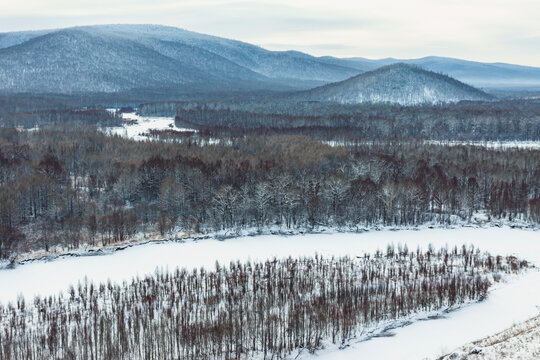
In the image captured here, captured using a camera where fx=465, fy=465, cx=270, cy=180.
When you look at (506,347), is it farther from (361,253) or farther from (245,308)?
(361,253)

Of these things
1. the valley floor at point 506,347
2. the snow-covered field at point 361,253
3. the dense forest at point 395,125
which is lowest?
the snow-covered field at point 361,253

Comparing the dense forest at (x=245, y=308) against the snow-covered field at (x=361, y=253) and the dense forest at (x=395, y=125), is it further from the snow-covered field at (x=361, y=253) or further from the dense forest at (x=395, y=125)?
the dense forest at (x=395, y=125)

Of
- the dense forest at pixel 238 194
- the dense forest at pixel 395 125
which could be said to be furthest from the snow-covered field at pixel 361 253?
the dense forest at pixel 395 125

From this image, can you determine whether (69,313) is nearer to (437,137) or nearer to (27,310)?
(27,310)

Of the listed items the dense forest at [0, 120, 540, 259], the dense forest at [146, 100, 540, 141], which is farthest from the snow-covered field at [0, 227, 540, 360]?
the dense forest at [146, 100, 540, 141]

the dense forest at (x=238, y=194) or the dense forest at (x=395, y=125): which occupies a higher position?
the dense forest at (x=395, y=125)

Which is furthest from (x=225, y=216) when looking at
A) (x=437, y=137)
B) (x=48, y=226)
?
(x=437, y=137)

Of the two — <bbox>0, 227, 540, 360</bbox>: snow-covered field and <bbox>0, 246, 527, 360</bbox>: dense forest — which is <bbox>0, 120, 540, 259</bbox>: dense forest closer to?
<bbox>0, 227, 540, 360</bbox>: snow-covered field
